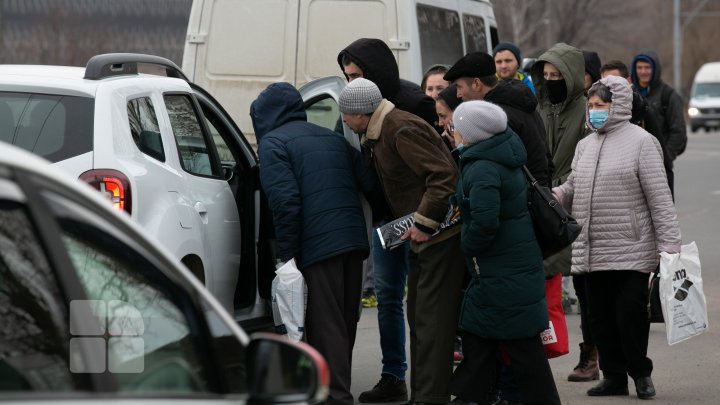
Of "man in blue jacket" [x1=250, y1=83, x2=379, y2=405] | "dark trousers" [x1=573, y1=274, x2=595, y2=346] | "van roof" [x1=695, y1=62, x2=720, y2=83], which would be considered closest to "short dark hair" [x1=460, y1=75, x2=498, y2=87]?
"man in blue jacket" [x1=250, y1=83, x2=379, y2=405]

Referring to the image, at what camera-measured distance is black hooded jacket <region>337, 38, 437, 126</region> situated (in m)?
7.25

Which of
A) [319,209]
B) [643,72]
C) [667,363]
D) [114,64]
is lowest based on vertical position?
[667,363]

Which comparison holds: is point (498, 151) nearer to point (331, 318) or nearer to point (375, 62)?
point (331, 318)

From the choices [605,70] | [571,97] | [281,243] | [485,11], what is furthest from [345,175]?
[485,11]

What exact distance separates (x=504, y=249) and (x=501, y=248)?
14mm

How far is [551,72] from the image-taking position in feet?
26.8

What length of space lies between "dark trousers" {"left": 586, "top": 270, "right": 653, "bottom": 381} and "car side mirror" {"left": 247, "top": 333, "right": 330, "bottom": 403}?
4.31 meters

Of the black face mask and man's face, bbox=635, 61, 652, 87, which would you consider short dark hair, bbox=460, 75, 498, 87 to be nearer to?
the black face mask

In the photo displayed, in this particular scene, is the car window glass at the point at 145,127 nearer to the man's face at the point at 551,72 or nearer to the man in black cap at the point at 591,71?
the man's face at the point at 551,72

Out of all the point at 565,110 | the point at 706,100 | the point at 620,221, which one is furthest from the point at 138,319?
the point at 706,100

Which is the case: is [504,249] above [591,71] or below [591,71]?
below

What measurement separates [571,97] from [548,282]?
1.40 m

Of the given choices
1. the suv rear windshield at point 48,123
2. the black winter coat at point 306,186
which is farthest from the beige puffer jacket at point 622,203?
the suv rear windshield at point 48,123

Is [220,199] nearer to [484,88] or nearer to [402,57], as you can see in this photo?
[484,88]
